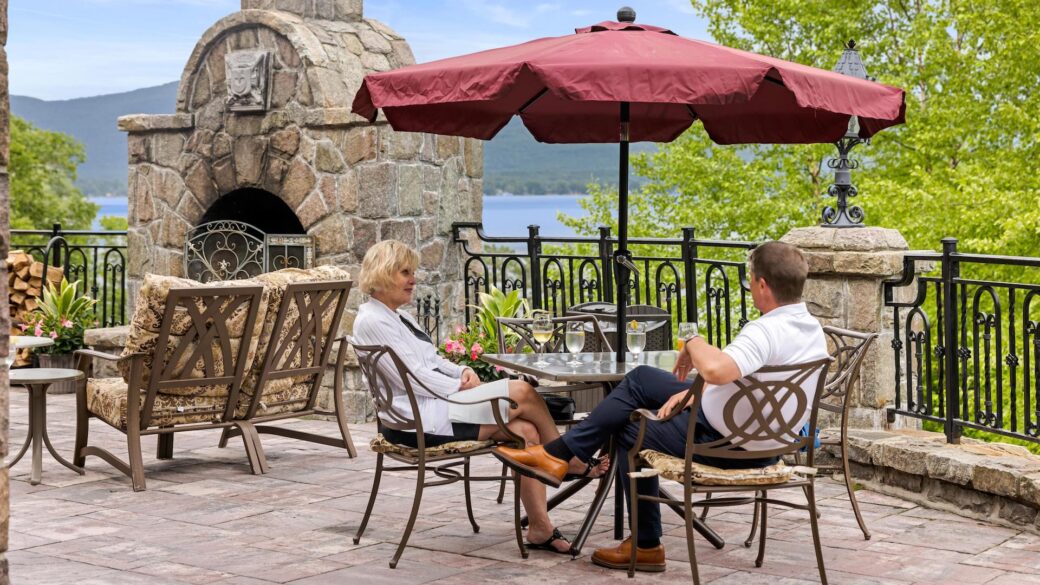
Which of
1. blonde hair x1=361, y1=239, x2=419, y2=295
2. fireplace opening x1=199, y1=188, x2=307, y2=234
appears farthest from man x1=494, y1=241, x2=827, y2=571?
fireplace opening x1=199, y1=188, x2=307, y2=234

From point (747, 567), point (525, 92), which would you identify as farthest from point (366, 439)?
point (747, 567)

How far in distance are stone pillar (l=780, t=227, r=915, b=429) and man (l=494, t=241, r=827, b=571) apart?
213cm

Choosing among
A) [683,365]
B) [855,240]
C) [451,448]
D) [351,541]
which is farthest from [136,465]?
[855,240]

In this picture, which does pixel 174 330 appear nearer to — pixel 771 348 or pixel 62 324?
pixel 771 348

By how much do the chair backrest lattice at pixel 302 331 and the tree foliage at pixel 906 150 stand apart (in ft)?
40.8

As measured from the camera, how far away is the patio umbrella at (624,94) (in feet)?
15.6

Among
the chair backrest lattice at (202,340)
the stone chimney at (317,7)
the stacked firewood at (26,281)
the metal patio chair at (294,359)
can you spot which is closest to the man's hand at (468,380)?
the chair backrest lattice at (202,340)

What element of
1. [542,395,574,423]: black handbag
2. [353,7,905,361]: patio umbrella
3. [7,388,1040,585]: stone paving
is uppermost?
[353,7,905,361]: patio umbrella

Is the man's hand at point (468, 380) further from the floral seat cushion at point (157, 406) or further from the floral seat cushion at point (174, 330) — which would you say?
the floral seat cushion at point (157, 406)

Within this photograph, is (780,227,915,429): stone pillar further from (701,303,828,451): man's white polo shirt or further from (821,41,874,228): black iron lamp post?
(701,303,828,451): man's white polo shirt

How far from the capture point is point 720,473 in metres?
4.58

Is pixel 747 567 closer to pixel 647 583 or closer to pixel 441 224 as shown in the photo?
pixel 647 583

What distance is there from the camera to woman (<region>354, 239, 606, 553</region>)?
5.21 meters

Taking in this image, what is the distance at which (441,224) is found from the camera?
9273 millimetres
